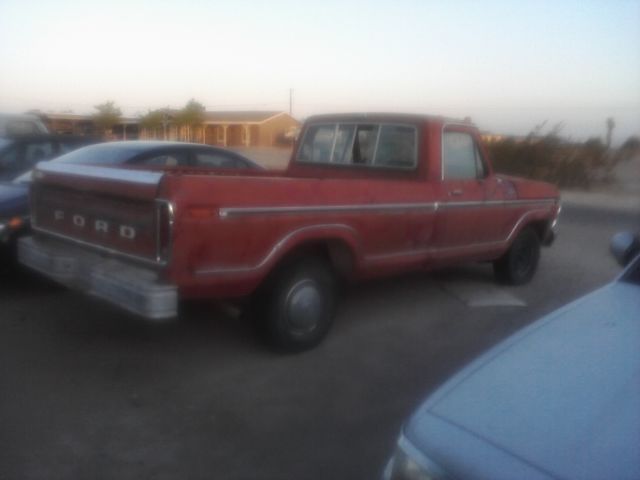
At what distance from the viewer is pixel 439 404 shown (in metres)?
2.43

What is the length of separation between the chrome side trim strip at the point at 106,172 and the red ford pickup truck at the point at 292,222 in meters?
0.01

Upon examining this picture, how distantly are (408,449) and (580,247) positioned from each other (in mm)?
10045

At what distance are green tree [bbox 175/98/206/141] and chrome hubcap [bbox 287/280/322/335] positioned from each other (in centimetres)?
4078

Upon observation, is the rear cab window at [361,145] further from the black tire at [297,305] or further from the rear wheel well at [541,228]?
the rear wheel well at [541,228]

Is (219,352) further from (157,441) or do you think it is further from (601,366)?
(601,366)

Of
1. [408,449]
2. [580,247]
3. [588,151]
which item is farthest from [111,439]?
[588,151]

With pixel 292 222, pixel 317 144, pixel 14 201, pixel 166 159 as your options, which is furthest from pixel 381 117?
pixel 14 201

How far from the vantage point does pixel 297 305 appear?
5.31 m

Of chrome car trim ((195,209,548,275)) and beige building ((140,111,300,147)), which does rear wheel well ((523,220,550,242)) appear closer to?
chrome car trim ((195,209,548,275))

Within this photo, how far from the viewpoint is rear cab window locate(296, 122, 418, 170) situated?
6.59 m

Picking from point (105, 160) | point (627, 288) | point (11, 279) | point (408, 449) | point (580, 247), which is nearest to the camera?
point (408, 449)

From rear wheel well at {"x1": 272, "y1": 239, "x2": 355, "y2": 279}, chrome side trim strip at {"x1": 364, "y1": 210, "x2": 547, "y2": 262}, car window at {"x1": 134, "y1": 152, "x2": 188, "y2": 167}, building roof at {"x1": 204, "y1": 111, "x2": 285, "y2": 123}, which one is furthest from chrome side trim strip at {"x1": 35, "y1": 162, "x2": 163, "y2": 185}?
building roof at {"x1": 204, "y1": 111, "x2": 285, "y2": 123}

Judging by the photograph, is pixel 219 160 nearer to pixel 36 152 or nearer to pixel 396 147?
pixel 36 152

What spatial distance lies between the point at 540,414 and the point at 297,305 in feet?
10.5
